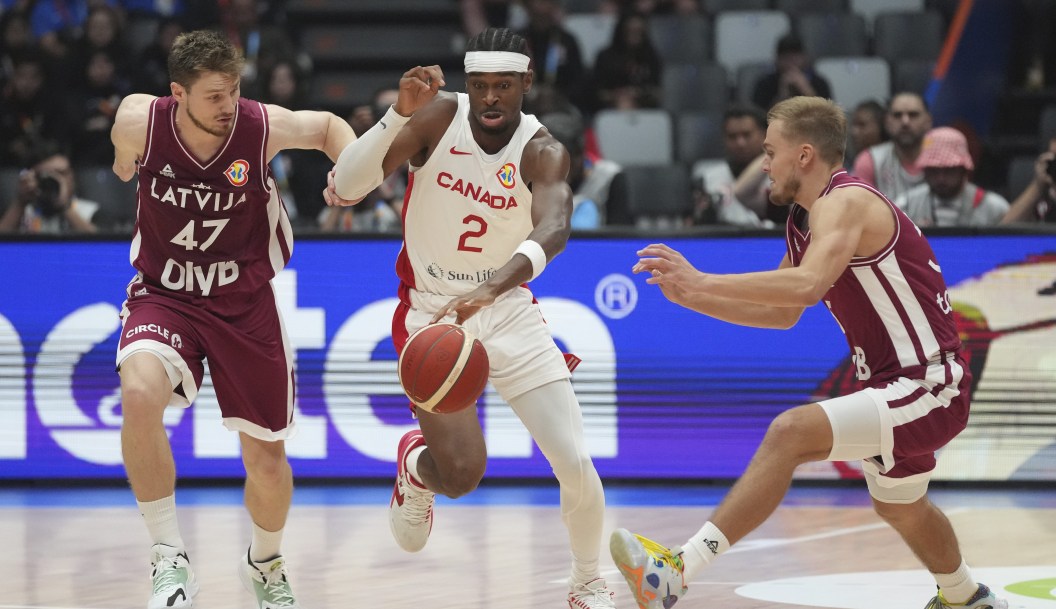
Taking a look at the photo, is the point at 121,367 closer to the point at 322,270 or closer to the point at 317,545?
the point at 317,545

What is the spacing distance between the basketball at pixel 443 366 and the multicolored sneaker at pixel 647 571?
0.82m

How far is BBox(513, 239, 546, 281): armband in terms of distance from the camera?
5.45 metres

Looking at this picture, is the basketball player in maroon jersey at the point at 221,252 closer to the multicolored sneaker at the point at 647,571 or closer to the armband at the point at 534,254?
the armband at the point at 534,254

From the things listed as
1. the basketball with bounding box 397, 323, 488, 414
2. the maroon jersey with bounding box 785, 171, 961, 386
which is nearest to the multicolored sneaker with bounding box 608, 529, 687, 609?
the basketball with bounding box 397, 323, 488, 414

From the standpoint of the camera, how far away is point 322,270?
30.7 ft

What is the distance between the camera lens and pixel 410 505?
641 cm

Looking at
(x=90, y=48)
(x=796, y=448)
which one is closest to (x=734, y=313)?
(x=796, y=448)

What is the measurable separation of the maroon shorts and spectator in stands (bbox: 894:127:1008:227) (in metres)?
4.88

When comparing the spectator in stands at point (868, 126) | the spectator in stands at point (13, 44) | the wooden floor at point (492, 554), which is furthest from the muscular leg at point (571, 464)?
the spectator in stands at point (13, 44)

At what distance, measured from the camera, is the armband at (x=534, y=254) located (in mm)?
5453

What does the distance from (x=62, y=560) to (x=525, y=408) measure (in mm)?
2763

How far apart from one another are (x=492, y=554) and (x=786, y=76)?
561 centimetres

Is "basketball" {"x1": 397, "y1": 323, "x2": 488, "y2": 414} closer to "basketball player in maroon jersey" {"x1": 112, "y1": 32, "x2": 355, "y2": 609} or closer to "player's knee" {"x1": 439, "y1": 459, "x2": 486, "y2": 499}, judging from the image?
"player's knee" {"x1": 439, "y1": 459, "x2": 486, "y2": 499}

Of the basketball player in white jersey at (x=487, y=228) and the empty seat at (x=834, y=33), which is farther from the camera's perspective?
the empty seat at (x=834, y=33)
